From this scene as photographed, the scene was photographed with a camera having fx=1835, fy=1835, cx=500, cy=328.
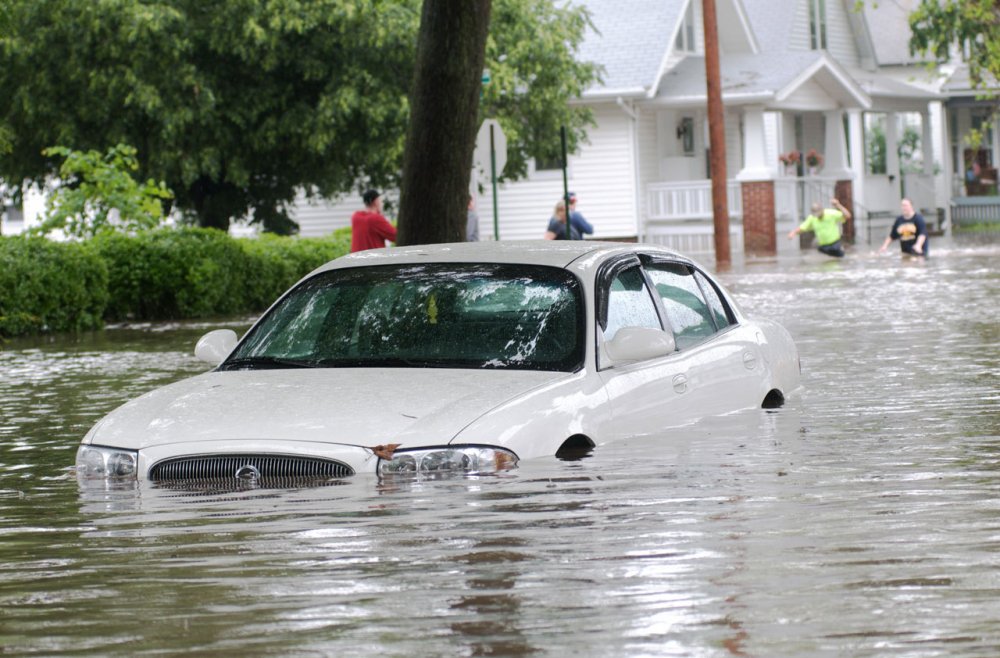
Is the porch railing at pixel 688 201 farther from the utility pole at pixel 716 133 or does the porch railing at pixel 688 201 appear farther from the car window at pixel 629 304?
the car window at pixel 629 304

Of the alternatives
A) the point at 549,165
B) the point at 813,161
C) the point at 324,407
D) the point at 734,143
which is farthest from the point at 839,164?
the point at 324,407

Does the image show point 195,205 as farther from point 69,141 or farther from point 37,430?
point 37,430

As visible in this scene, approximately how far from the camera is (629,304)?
341 inches

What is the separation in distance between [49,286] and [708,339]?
1421 cm

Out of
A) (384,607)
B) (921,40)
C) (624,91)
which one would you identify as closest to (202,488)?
(384,607)

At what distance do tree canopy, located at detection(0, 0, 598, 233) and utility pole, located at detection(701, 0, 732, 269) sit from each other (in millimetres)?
4774

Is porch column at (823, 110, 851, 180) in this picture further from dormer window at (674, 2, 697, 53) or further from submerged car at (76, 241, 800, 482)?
submerged car at (76, 241, 800, 482)

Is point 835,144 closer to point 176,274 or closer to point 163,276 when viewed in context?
point 176,274

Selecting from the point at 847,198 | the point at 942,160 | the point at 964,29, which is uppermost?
the point at 964,29

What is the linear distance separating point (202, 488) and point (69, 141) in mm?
29516

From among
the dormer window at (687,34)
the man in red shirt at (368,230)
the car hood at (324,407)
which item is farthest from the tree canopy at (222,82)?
the car hood at (324,407)

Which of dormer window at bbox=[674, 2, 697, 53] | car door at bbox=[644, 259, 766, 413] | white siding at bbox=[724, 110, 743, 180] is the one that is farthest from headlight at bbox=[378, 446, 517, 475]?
dormer window at bbox=[674, 2, 697, 53]

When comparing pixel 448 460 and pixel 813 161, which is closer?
pixel 448 460

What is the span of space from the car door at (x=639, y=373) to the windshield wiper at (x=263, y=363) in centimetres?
135
